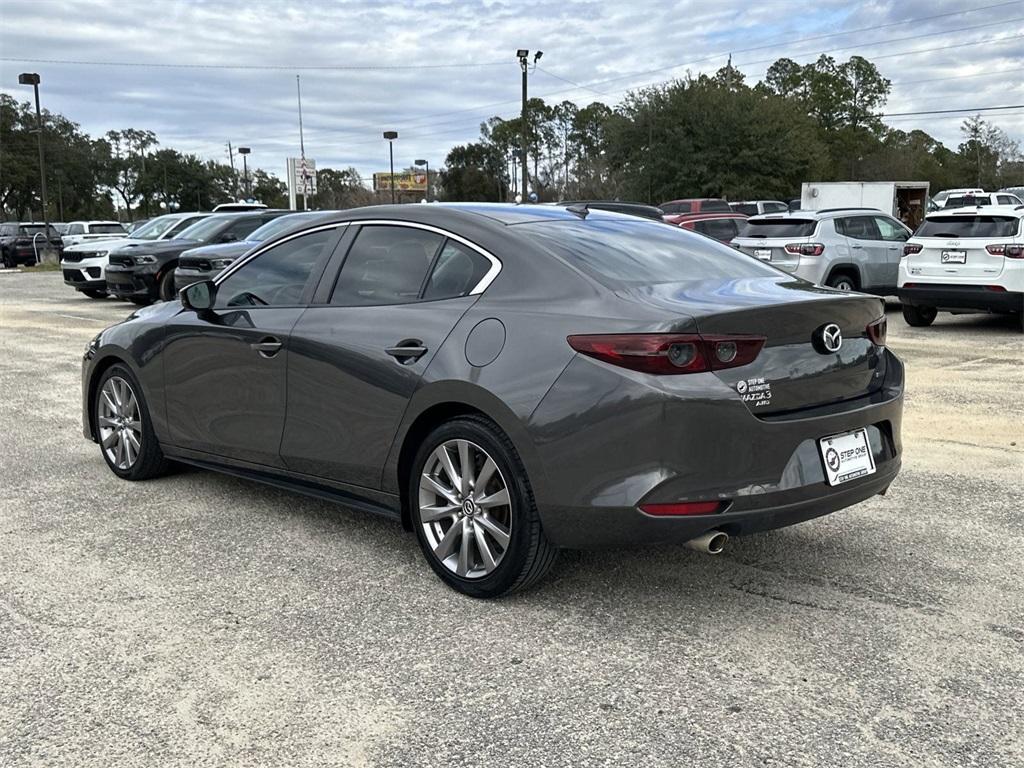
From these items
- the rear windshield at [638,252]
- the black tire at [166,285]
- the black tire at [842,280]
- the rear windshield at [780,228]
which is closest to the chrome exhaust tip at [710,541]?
the rear windshield at [638,252]

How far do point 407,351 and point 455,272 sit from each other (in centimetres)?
39

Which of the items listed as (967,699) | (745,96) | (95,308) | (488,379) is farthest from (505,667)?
(745,96)

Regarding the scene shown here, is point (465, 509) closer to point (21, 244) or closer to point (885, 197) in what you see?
point (885, 197)

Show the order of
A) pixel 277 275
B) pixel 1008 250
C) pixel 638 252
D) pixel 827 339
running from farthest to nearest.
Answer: pixel 1008 250 → pixel 277 275 → pixel 638 252 → pixel 827 339

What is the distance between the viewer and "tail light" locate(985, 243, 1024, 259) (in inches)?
451

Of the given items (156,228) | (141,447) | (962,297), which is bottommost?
(141,447)

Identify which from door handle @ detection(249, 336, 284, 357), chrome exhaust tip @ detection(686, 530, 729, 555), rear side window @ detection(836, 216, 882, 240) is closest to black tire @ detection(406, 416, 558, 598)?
chrome exhaust tip @ detection(686, 530, 729, 555)

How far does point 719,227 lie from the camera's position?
65.7 feet

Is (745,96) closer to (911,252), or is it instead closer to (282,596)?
(911,252)

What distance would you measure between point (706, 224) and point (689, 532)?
1732 cm

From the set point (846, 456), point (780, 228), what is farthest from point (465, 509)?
point (780, 228)

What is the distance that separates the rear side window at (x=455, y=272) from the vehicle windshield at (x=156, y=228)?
15604 millimetres

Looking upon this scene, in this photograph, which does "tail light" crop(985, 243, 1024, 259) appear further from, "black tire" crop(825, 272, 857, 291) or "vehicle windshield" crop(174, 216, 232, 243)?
"vehicle windshield" crop(174, 216, 232, 243)

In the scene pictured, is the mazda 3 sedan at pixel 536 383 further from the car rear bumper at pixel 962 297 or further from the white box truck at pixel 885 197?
the white box truck at pixel 885 197
